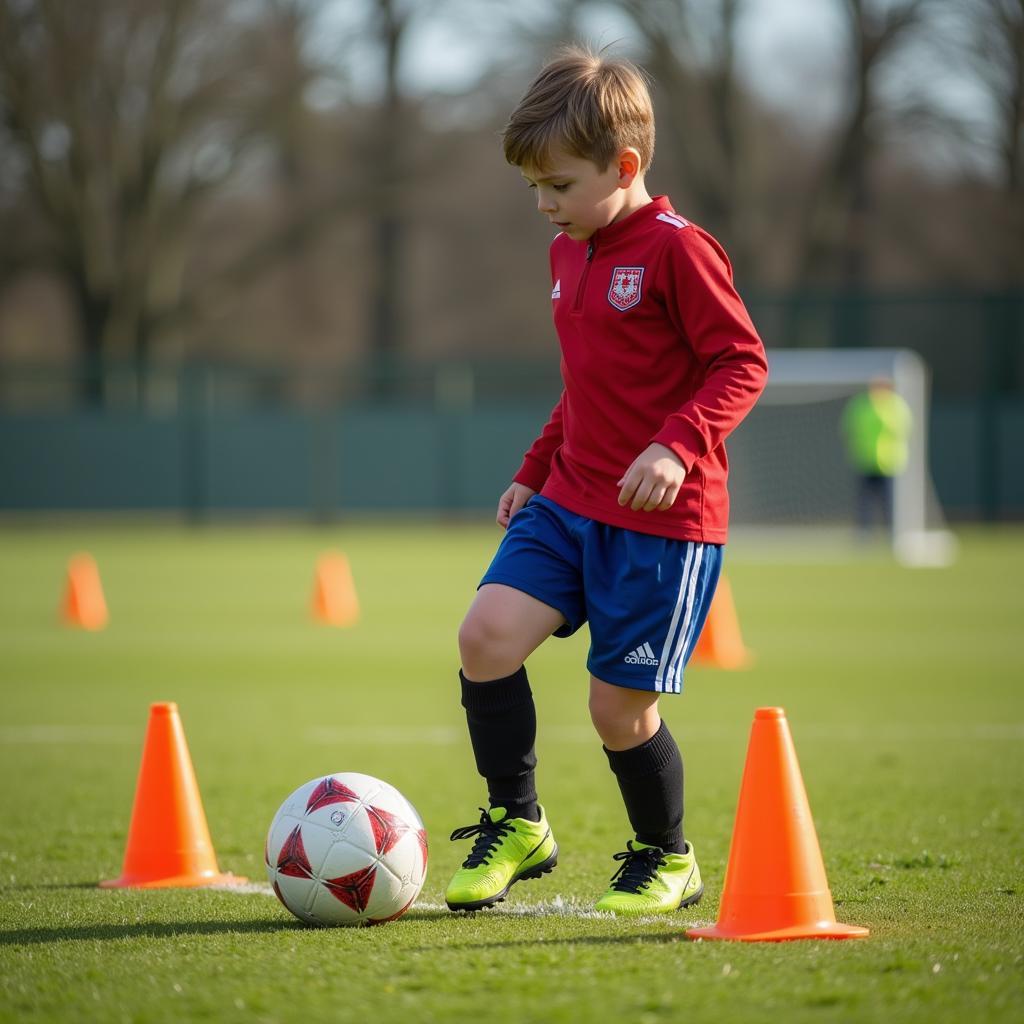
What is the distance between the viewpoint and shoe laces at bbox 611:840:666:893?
13.9 feet

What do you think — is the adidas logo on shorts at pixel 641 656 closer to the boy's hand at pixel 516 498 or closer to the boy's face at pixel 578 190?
the boy's hand at pixel 516 498

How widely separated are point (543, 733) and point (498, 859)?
4034 mm

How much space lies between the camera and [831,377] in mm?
24938

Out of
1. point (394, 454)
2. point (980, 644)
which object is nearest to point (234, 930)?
point (980, 644)

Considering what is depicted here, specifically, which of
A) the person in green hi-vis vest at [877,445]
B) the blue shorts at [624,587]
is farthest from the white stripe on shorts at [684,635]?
the person in green hi-vis vest at [877,445]

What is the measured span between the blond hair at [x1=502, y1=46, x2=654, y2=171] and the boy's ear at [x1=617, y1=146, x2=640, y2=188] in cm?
2

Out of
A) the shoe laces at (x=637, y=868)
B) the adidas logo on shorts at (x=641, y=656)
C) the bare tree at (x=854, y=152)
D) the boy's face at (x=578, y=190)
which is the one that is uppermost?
the bare tree at (x=854, y=152)

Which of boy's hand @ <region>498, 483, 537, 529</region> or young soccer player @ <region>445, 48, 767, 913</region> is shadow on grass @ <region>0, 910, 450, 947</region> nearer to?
young soccer player @ <region>445, 48, 767, 913</region>

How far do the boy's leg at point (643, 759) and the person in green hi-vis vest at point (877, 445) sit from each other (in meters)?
17.5

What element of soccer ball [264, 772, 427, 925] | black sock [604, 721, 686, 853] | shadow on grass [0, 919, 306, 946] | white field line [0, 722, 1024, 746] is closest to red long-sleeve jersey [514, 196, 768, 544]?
black sock [604, 721, 686, 853]

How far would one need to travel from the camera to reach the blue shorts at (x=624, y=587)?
4074 millimetres

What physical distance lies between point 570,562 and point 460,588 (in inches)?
486

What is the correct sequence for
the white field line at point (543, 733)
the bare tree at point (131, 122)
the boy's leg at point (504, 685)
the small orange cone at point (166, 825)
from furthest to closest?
the bare tree at point (131, 122) < the white field line at point (543, 733) < the small orange cone at point (166, 825) < the boy's leg at point (504, 685)

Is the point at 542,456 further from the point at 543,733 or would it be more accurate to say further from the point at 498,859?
the point at 543,733
